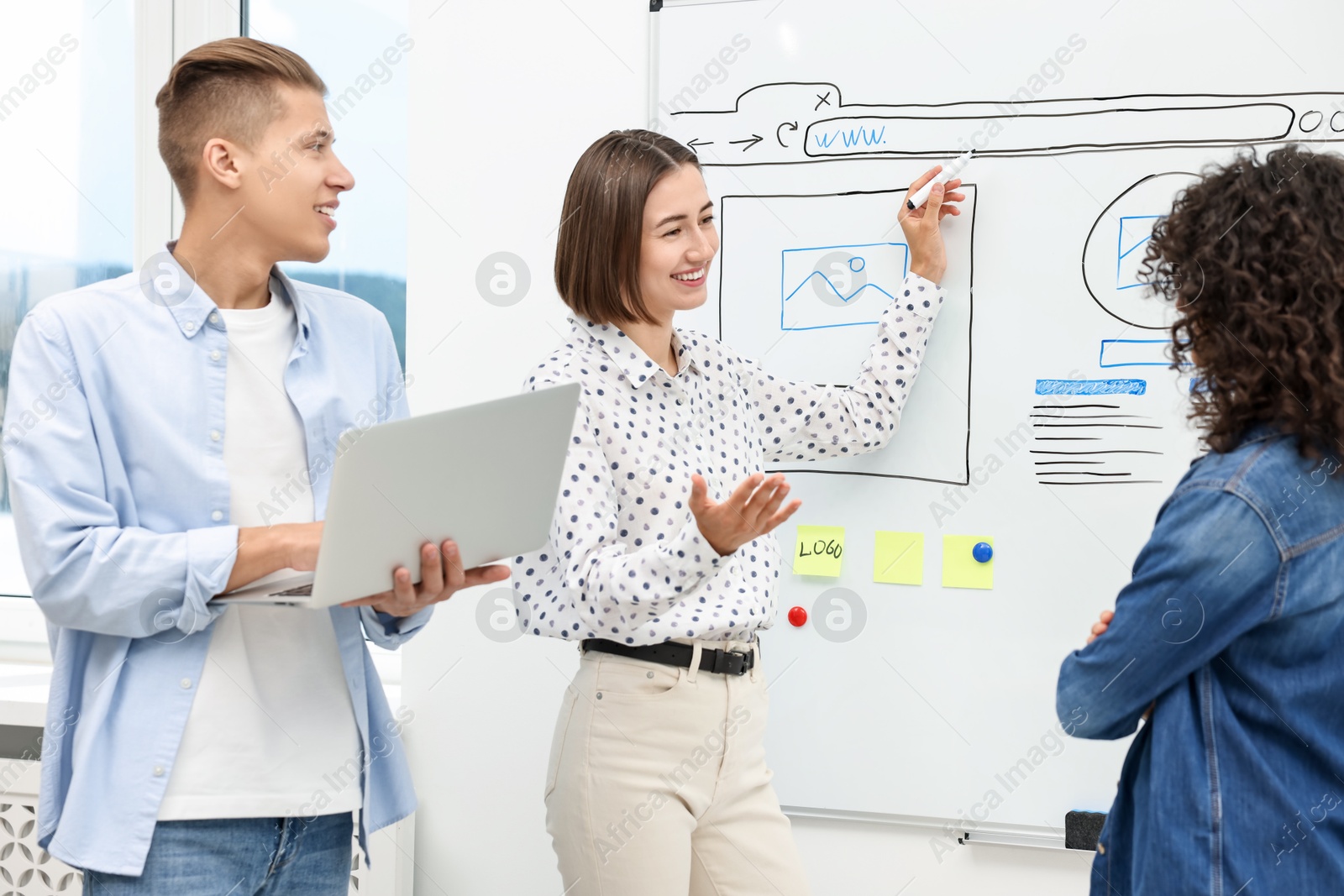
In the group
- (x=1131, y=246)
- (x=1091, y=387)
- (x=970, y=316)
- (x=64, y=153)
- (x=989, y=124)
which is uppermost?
(x=64, y=153)

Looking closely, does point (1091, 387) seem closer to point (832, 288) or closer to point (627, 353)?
point (832, 288)

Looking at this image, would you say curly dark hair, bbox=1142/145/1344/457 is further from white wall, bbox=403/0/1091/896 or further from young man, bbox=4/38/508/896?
white wall, bbox=403/0/1091/896

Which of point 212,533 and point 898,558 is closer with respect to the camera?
point 212,533

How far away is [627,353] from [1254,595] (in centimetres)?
86

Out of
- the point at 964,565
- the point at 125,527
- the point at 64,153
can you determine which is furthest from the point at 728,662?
the point at 64,153

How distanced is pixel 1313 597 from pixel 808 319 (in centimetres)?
105

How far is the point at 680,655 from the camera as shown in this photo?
1.49 m

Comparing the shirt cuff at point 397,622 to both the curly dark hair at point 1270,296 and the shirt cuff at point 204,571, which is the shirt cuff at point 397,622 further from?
the curly dark hair at point 1270,296

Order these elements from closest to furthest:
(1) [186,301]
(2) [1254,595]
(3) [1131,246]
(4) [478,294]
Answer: (2) [1254,595] < (1) [186,301] < (3) [1131,246] < (4) [478,294]

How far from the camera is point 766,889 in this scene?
1.53m

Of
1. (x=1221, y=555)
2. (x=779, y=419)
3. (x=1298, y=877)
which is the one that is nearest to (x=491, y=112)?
(x=779, y=419)

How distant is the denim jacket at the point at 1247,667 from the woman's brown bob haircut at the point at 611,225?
2.63 feet

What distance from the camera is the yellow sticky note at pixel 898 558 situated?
1896 millimetres

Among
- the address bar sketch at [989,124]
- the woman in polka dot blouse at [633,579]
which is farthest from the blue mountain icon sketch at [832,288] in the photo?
the woman in polka dot blouse at [633,579]
